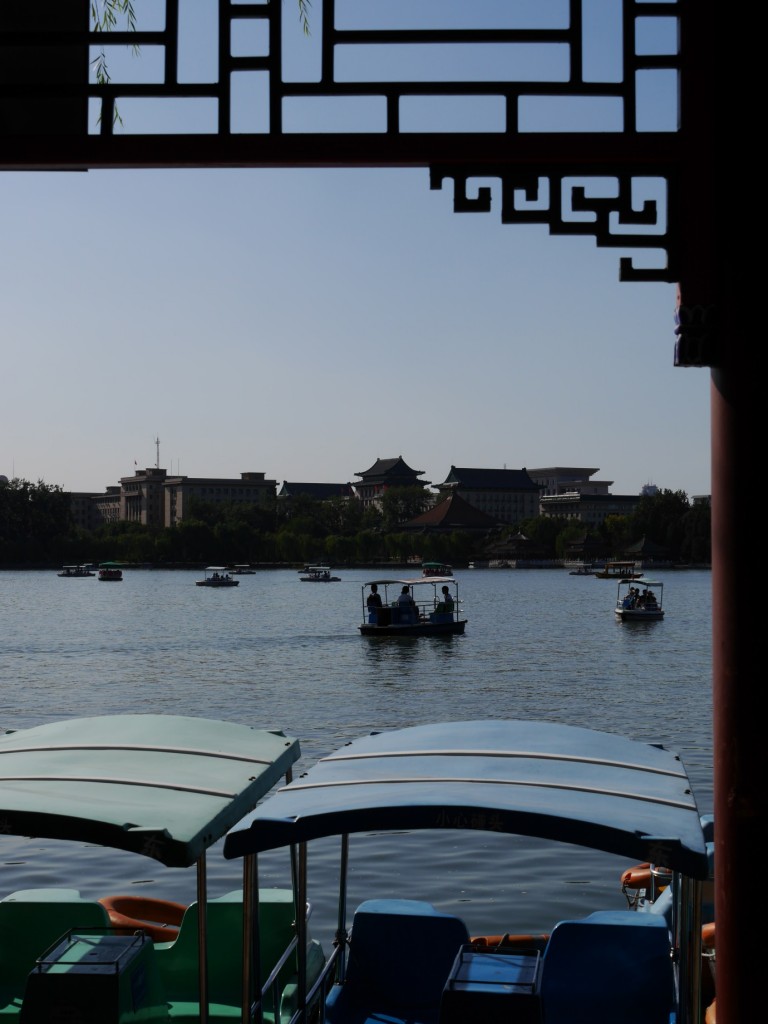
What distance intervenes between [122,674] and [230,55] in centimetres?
3702

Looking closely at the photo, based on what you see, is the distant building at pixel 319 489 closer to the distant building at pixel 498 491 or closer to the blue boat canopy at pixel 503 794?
the distant building at pixel 498 491

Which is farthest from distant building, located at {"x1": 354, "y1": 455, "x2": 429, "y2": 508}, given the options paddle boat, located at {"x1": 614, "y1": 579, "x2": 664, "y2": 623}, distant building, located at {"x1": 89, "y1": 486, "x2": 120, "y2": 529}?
paddle boat, located at {"x1": 614, "y1": 579, "x2": 664, "y2": 623}

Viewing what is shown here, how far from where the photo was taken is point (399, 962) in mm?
6414

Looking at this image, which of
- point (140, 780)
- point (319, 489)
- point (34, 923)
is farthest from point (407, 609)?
point (319, 489)

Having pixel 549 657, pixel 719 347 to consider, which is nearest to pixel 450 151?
pixel 719 347

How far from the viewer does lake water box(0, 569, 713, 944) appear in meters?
13.3

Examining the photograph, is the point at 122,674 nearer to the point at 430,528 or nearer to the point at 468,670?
the point at 468,670

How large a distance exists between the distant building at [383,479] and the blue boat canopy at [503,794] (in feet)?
552

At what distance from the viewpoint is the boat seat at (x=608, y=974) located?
5.90m

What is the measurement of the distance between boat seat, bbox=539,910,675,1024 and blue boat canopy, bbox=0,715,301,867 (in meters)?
1.52

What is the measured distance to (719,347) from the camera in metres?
4.42

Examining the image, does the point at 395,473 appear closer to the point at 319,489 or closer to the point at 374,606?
the point at 319,489

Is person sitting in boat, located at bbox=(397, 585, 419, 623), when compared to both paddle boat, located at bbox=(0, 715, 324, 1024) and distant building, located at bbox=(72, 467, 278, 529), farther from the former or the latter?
distant building, located at bbox=(72, 467, 278, 529)

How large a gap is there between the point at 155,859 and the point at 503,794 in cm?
140
